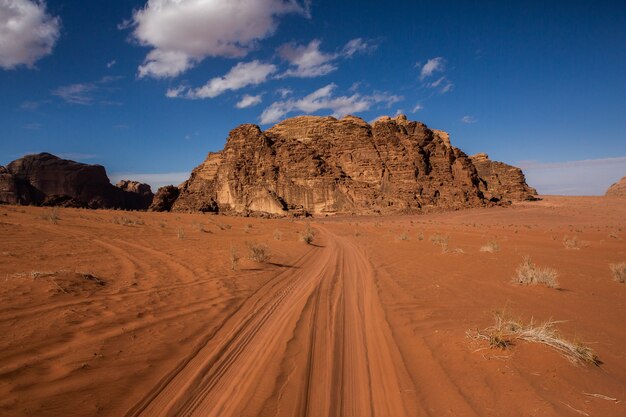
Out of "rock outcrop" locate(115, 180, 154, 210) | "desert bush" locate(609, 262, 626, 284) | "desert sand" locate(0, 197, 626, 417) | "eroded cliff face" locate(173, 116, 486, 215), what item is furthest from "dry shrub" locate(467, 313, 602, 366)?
"rock outcrop" locate(115, 180, 154, 210)

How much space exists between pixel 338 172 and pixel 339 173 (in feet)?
1.22

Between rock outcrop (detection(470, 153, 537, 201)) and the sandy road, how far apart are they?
220 ft

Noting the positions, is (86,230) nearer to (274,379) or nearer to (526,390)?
(274,379)

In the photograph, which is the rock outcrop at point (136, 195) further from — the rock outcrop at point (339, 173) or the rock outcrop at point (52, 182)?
the rock outcrop at point (339, 173)

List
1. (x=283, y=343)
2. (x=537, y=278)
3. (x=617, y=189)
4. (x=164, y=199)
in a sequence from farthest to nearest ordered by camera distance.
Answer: (x=617, y=189), (x=164, y=199), (x=537, y=278), (x=283, y=343)

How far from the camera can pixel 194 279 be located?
7.52m

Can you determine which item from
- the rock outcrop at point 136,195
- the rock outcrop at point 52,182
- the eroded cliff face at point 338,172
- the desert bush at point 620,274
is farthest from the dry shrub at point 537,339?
the rock outcrop at point 136,195

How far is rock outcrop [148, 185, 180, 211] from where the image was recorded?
61.0 meters

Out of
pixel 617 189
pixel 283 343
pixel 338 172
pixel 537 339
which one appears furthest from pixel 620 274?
pixel 617 189

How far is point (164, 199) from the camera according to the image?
207 feet

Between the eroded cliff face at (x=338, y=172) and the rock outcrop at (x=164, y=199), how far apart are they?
5.72 feet

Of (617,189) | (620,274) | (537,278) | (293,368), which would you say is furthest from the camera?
(617,189)

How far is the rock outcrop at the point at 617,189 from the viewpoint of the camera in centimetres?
7956

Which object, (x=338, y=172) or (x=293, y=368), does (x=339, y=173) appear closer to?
(x=338, y=172)
